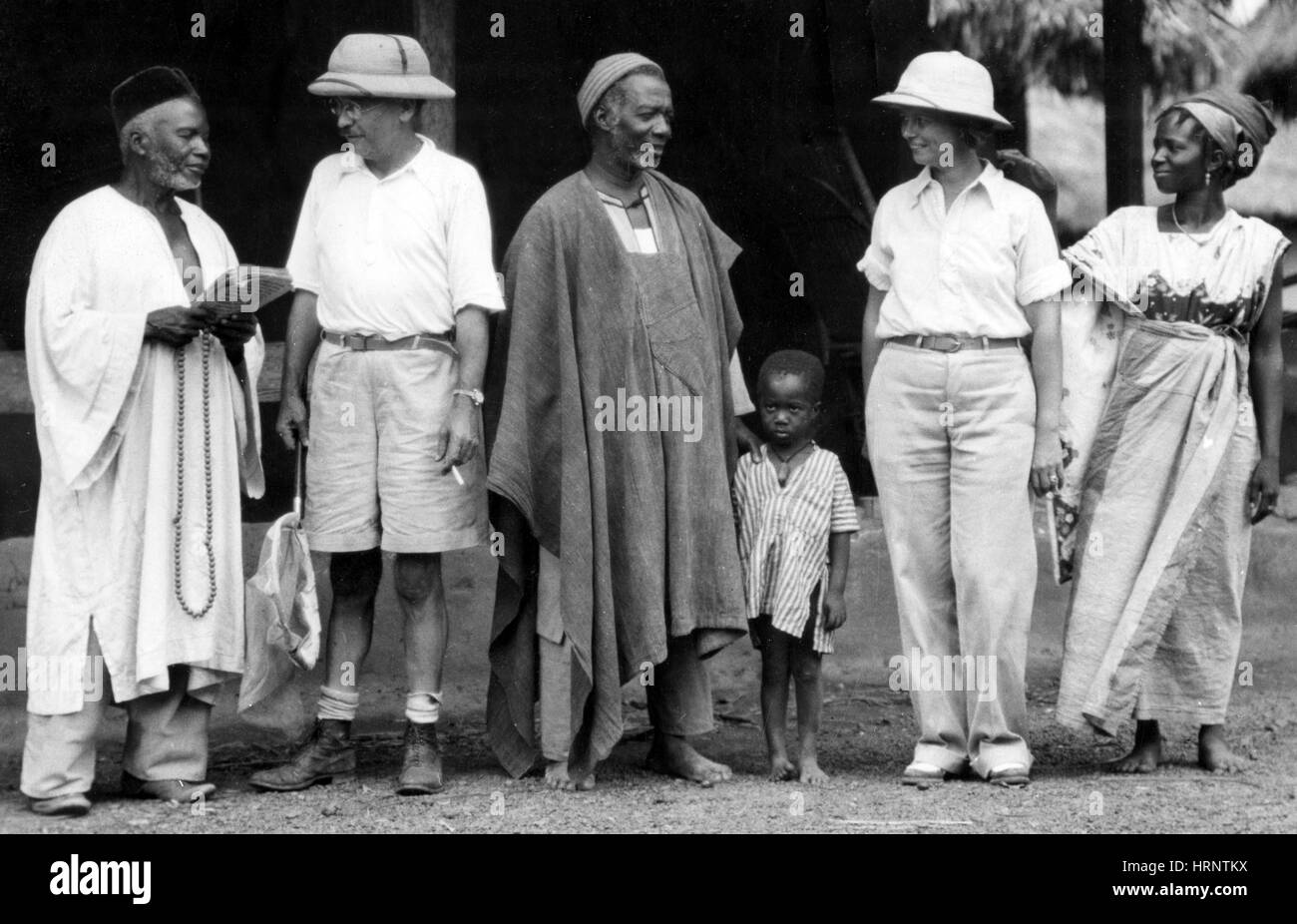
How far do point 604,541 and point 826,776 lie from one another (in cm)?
98

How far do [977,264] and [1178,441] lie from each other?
34.2 inches

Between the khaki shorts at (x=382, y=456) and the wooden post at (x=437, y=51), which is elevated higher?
the wooden post at (x=437, y=51)

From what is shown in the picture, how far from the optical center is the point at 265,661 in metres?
6.12

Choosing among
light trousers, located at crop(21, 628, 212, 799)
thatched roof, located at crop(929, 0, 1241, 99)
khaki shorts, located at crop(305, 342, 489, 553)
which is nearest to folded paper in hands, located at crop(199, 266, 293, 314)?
khaki shorts, located at crop(305, 342, 489, 553)

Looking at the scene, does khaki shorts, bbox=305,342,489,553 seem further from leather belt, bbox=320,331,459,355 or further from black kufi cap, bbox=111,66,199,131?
black kufi cap, bbox=111,66,199,131

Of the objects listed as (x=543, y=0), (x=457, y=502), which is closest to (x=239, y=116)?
(x=543, y=0)

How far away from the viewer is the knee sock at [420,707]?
607 cm

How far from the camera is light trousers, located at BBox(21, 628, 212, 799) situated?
585 cm

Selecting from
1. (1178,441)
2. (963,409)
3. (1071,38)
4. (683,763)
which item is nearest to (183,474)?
(683,763)

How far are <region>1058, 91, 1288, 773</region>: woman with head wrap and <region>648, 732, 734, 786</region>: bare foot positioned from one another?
1.07 meters

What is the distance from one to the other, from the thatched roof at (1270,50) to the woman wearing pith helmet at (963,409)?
5.74 ft

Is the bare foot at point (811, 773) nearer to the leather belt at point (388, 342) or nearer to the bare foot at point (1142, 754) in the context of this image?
the bare foot at point (1142, 754)

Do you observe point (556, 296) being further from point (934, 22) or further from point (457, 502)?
point (934, 22)

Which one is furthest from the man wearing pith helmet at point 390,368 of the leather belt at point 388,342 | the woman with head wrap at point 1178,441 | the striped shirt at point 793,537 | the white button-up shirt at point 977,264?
the woman with head wrap at point 1178,441
